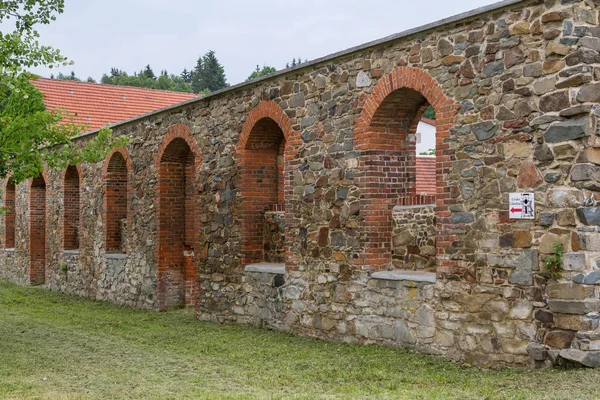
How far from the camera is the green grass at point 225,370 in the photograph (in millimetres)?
7250

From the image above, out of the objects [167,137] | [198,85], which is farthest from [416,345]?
[198,85]

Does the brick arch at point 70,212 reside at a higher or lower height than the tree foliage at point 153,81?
lower

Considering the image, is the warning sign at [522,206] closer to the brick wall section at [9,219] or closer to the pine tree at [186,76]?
the brick wall section at [9,219]

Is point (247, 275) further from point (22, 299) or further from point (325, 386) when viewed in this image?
point (22, 299)

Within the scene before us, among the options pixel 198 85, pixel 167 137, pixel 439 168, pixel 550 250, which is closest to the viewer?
pixel 550 250

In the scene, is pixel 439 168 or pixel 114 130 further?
pixel 114 130

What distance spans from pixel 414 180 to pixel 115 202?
29.4ft

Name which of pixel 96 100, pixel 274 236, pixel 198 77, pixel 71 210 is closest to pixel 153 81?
pixel 198 77

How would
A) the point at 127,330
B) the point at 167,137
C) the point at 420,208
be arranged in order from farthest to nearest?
the point at 167,137, the point at 127,330, the point at 420,208

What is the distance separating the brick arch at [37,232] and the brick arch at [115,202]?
213 inches

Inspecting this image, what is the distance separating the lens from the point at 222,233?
13102 mm

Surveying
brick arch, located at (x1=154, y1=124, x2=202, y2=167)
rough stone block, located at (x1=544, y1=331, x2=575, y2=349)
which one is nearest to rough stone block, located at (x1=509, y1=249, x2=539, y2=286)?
rough stone block, located at (x1=544, y1=331, x2=575, y2=349)

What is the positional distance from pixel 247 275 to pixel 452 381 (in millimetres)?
5120

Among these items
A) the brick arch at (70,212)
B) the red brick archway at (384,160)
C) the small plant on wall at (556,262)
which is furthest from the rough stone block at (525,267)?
the brick arch at (70,212)
